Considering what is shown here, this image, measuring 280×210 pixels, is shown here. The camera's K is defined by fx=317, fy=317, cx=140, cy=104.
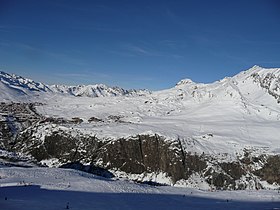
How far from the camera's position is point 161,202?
1911 cm

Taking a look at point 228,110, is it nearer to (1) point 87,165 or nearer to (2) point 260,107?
(2) point 260,107

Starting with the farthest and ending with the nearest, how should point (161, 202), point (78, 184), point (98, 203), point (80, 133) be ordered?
point (80, 133) < point (78, 184) < point (161, 202) < point (98, 203)

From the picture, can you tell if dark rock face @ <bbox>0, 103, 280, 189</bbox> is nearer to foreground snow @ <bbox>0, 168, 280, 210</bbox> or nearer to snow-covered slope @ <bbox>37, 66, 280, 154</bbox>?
snow-covered slope @ <bbox>37, 66, 280, 154</bbox>

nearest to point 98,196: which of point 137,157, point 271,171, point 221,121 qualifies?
point 137,157

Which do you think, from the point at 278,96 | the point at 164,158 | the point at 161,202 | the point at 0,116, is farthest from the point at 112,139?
the point at 278,96

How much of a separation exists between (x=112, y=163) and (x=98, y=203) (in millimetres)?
50074

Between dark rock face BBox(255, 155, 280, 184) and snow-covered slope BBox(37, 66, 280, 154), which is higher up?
snow-covered slope BBox(37, 66, 280, 154)

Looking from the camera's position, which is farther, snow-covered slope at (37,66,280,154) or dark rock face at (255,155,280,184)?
snow-covered slope at (37,66,280,154)

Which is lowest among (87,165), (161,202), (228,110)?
(87,165)

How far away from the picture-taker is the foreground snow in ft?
50.7

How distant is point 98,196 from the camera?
18.9m

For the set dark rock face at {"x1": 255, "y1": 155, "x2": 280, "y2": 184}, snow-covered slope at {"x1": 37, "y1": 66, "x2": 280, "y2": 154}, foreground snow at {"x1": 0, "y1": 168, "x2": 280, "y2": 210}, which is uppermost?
snow-covered slope at {"x1": 37, "y1": 66, "x2": 280, "y2": 154}

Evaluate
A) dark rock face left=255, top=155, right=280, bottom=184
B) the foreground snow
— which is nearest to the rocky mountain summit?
dark rock face left=255, top=155, right=280, bottom=184

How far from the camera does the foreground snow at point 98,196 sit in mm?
15462
